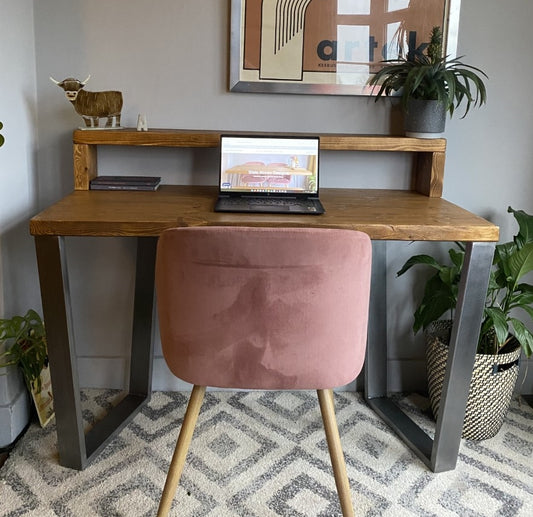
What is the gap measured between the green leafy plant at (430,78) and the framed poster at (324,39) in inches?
2.1

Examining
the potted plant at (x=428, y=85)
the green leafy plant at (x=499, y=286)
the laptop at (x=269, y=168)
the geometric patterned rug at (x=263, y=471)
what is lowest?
the geometric patterned rug at (x=263, y=471)

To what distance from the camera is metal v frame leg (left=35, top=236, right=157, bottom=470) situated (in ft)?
5.40

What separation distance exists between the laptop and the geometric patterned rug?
2.50ft

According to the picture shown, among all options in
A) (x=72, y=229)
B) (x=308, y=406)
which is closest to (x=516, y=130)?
(x=308, y=406)

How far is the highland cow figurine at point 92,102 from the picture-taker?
194 centimetres

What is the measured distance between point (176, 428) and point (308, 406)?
1.53ft

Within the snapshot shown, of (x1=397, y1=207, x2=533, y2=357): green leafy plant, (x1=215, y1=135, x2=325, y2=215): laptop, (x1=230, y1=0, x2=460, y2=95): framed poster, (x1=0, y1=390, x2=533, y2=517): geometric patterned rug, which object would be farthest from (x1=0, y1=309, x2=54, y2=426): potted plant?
(x1=397, y1=207, x2=533, y2=357): green leafy plant

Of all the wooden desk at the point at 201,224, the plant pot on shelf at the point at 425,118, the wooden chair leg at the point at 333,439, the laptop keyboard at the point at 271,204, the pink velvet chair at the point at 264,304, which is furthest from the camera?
the plant pot on shelf at the point at 425,118

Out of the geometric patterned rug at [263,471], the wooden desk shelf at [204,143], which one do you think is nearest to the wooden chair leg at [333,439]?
the geometric patterned rug at [263,471]

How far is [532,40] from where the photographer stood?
2107 mm

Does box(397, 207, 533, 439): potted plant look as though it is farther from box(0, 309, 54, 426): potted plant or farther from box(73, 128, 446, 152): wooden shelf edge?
box(0, 309, 54, 426): potted plant

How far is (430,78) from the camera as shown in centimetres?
195

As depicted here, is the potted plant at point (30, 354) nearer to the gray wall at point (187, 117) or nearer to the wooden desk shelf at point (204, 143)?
the gray wall at point (187, 117)

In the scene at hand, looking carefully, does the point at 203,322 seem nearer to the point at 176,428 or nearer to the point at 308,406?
the point at 176,428
